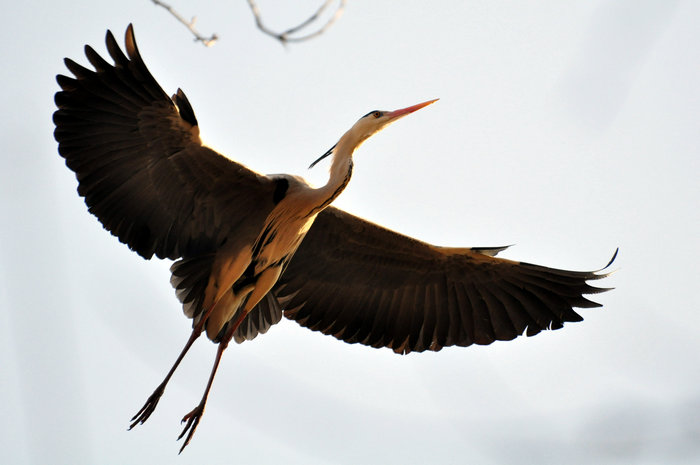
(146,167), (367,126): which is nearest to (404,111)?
(367,126)

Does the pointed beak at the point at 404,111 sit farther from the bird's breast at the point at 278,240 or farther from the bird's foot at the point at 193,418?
the bird's foot at the point at 193,418

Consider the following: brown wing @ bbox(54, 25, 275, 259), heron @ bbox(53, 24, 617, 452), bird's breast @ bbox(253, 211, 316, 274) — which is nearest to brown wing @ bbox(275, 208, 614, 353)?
heron @ bbox(53, 24, 617, 452)

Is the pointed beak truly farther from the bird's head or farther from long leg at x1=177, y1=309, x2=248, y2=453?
long leg at x1=177, y1=309, x2=248, y2=453

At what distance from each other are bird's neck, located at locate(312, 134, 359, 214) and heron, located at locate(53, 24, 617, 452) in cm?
1

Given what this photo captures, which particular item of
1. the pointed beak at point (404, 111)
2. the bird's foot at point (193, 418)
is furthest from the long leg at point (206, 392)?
the pointed beak at point (404, 111)

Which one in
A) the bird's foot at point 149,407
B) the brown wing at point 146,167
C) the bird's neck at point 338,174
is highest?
the bird's neck at point 338,174

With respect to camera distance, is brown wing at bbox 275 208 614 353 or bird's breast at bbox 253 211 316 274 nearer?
bird's breast at bbox 253 211 316 274

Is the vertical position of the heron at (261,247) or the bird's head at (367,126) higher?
the bird's head at (367,126)

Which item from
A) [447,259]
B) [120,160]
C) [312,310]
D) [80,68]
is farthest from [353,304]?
[80,68]

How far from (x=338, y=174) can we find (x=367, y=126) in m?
0.56

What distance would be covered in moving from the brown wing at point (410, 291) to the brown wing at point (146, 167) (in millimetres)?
754

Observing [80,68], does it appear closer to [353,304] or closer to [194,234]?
[194,234]

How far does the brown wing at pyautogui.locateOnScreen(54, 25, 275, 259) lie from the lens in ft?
21.4

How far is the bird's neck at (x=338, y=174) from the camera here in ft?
22.4
